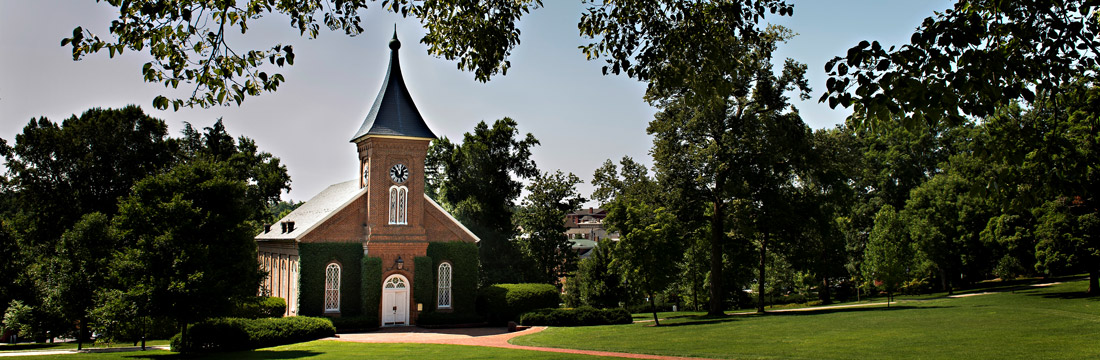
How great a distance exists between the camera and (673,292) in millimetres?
52906

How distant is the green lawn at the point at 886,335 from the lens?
1833 cm

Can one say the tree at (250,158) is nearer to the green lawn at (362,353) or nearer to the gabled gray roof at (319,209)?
the gabled gray roof at (319,209)

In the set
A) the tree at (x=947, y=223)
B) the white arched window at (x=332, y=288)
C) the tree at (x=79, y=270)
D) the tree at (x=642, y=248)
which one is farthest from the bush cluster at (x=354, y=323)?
the tree at (x=947, y=223)

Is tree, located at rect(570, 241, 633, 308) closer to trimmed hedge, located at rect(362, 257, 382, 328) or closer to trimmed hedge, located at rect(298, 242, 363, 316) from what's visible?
trimmed hedge, located at rect(362, 257, 382, 328)

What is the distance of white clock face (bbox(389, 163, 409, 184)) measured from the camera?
37.6 meters

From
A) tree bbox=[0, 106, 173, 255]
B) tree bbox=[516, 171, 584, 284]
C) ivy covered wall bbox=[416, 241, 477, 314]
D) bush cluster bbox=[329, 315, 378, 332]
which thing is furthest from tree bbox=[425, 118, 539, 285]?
tree bbox=[0, 106, 173, 255]

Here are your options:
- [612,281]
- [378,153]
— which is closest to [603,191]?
[612,281]

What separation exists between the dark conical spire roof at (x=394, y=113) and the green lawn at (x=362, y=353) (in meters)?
13.3

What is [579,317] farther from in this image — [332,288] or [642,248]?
[332,288]

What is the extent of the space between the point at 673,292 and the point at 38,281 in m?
37.3

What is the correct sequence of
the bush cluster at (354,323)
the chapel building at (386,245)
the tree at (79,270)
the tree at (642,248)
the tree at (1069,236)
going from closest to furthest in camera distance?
the tree at (79,270) → the tree at (642,248) → the bush cluster at (354,323) → the tree at (1069,236) → the chapel building at (386,245)

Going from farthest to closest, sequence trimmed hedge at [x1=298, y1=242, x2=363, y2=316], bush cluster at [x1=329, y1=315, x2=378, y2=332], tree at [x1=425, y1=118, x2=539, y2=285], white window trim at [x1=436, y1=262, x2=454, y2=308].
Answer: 1. tree at [x1=425, y1=118, x2=539, y2=285]
2. white window trim at [x1=436, y1=262, x2=454, y2=308]
3. trimmed hedge at [x1=298, y1=242, x2=363, y2=316]
4. bush cluster at [x1=329, y1=315, x2=378, y2=332]

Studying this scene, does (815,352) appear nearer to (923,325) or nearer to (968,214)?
(923,325)

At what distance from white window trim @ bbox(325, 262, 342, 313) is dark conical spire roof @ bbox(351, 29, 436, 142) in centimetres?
671
